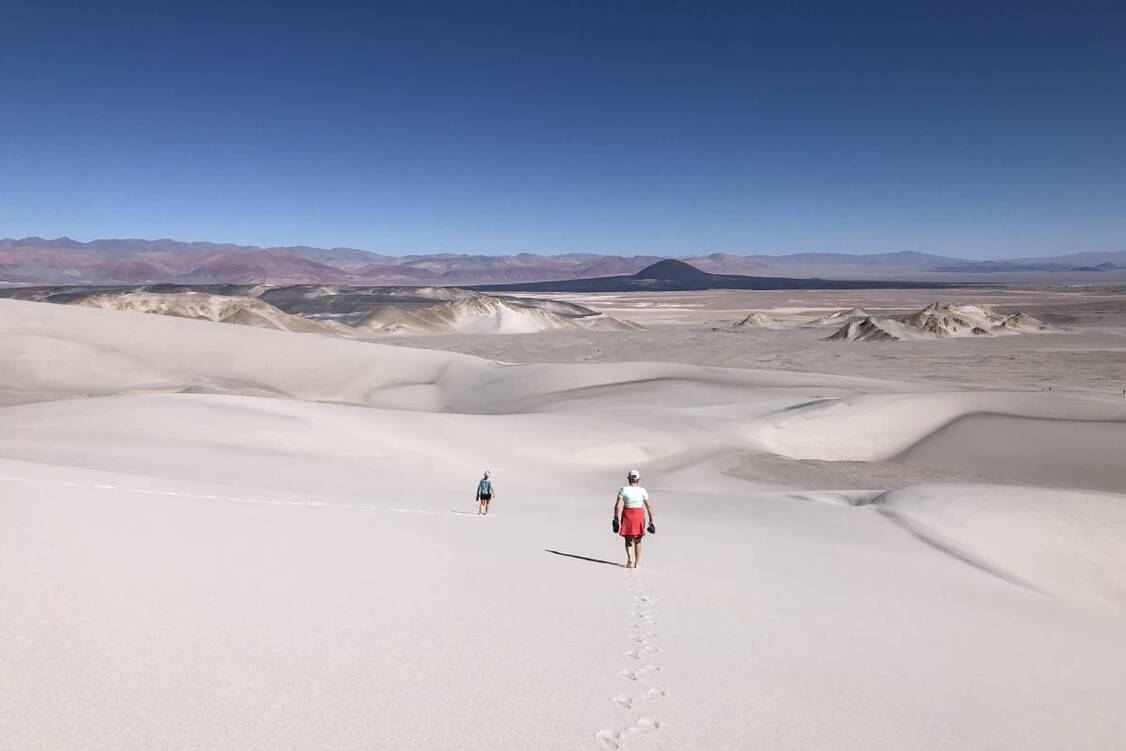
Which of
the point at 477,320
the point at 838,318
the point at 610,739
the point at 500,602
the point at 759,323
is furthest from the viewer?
the point at 477,320

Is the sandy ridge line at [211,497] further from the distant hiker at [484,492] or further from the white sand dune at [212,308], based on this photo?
the white sand dune at [212,308]

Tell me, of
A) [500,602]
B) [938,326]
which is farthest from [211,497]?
[938,326]

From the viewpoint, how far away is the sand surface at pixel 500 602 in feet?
12.1

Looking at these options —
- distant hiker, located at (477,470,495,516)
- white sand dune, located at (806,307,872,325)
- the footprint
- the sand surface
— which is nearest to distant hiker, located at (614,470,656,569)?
the sand surface

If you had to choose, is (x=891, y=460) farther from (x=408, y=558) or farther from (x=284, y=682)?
(x=284, y=682)

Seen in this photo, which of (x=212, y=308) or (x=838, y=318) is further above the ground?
(x=212, y=308)

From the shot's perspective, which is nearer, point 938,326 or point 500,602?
point 500,602

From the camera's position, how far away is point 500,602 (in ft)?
18.5

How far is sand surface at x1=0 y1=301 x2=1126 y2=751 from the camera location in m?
3.67

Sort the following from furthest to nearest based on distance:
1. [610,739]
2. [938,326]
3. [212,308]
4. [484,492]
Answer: [212,308], [938,326], [484,492], [610,739]

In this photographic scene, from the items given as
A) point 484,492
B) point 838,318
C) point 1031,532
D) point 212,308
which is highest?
point 212,308

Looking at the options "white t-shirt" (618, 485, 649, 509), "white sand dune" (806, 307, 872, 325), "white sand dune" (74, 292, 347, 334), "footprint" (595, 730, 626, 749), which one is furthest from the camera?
"white sand dune" (806, 307, 872, 325)

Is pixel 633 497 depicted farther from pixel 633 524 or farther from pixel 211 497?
pixel 211 497

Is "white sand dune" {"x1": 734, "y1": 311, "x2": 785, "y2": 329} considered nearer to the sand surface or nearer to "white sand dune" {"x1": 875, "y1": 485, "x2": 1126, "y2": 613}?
the sand surface
